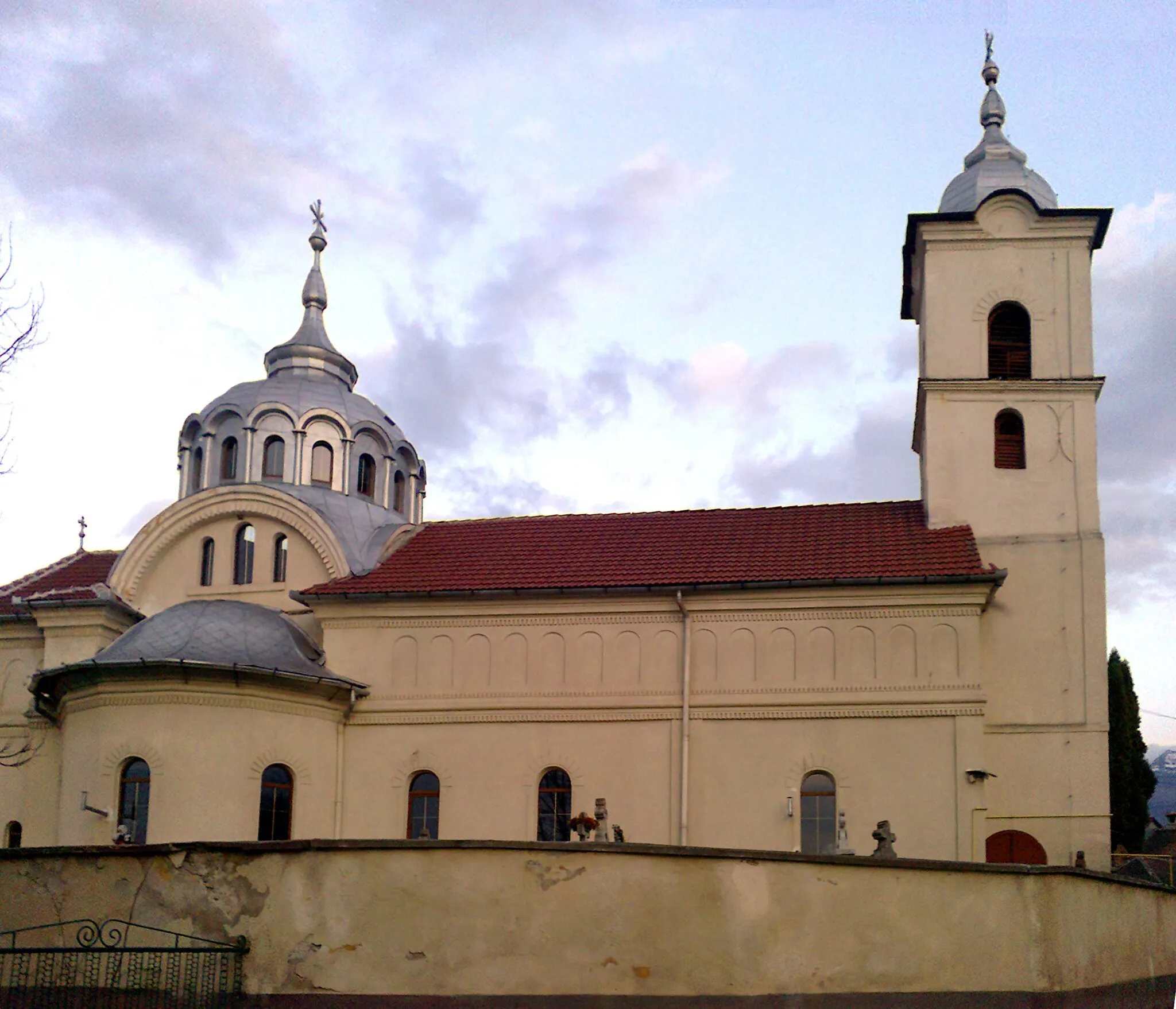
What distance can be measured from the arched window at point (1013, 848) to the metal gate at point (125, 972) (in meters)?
17.7

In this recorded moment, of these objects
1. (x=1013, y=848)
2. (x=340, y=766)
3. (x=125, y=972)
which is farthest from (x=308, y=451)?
(x=125, y=972)

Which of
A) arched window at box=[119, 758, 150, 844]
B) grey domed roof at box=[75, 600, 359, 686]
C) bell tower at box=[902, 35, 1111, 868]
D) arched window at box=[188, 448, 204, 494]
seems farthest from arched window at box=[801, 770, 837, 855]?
arched window at box=[188, 448, 204, 494]

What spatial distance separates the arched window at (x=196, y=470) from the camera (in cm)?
3509

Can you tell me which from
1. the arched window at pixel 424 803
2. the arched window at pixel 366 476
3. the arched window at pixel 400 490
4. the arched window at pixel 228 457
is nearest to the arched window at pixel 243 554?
the arched window at pixel 228 457

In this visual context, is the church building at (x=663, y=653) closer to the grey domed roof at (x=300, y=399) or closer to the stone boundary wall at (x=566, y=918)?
the grey domed roof at (x=300, y=399)

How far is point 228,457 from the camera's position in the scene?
115 ft

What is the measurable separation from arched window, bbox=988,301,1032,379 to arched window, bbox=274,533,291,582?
16190 millimetres

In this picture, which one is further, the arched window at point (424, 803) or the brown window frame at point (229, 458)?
the brown window frame at point (229, 458)

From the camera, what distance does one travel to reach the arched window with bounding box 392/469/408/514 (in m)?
36.7

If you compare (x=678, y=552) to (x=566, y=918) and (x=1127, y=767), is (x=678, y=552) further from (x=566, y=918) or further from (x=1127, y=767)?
(x=1127, y=767)

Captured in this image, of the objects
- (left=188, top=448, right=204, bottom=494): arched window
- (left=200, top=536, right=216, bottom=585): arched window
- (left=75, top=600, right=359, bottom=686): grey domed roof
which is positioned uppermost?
(left=188, top=448, right=204, bottom=494): arched window

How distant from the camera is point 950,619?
2912cm

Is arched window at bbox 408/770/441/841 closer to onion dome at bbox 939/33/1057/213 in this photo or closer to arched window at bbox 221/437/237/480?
arched window at bbox 221/437/237/480

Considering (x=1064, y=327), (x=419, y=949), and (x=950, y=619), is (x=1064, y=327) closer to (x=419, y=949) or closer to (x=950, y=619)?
(x=950, y=619)
